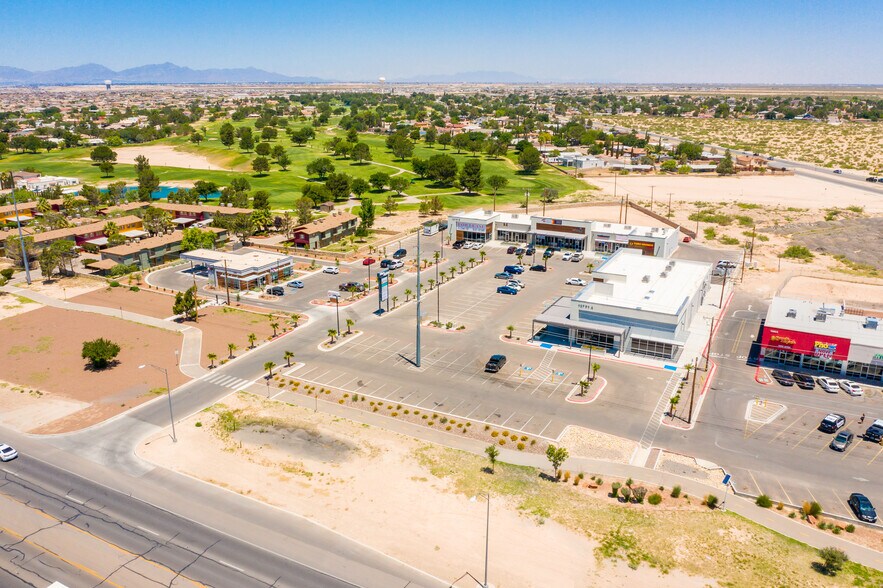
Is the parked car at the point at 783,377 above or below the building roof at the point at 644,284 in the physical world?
below

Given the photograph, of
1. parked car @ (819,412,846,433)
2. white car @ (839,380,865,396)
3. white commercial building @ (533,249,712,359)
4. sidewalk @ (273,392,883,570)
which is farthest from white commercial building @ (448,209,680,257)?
sidewalk @ (273,392,883,570)

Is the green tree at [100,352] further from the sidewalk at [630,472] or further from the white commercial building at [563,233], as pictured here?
the white commercial building at [563,233]

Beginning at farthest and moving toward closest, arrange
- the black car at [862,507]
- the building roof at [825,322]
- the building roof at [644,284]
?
the building roof at [644,284] < the building roof at [825,322] < the black car at [862,507]

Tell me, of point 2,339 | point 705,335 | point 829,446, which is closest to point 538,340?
point 705,335

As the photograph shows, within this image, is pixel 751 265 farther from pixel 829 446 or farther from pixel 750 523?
pixel 750 523

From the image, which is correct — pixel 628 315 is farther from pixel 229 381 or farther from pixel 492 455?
pixel 229 381

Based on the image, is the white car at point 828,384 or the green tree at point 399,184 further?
the green tree at point 399,184

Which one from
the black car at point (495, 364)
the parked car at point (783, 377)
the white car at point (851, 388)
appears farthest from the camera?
the black car at point (495, 364)

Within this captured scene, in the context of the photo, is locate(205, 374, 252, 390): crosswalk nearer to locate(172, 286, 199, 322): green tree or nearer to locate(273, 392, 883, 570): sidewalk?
locate(273, 392, 883, 570): sidewalk

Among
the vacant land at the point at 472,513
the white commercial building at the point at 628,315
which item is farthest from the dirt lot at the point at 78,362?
the white commercial building at the point at 628,315
